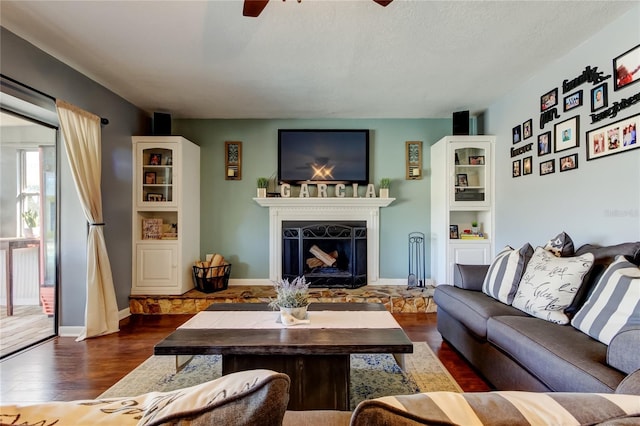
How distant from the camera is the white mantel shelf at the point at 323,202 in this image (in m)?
4.31

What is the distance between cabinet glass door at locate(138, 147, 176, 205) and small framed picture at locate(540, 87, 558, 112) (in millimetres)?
4115

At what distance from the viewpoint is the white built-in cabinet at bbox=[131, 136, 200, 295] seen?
392 centimetres

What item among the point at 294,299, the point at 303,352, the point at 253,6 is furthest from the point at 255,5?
the point at 303,352

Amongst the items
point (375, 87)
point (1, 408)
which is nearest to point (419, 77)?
point (375, 87)

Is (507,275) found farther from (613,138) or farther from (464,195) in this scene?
(464,195)

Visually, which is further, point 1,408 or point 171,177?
point 171,177

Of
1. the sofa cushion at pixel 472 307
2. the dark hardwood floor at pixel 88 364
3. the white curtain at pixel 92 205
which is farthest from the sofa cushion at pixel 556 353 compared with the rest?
the white curtain at pixel 92 205

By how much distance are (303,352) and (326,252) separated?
274 centimetres

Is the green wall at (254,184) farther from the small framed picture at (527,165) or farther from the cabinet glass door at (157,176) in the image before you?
the small framed picture at (527,165)

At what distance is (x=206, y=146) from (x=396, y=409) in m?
4.59

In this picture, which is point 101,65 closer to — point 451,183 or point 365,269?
point 365,269

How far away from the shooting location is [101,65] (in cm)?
294

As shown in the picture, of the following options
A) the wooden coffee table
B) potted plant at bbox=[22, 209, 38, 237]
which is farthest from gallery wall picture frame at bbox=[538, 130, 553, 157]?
potted plant at bbox=[22, 209, 38, 237]

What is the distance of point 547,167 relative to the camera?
3008mm
